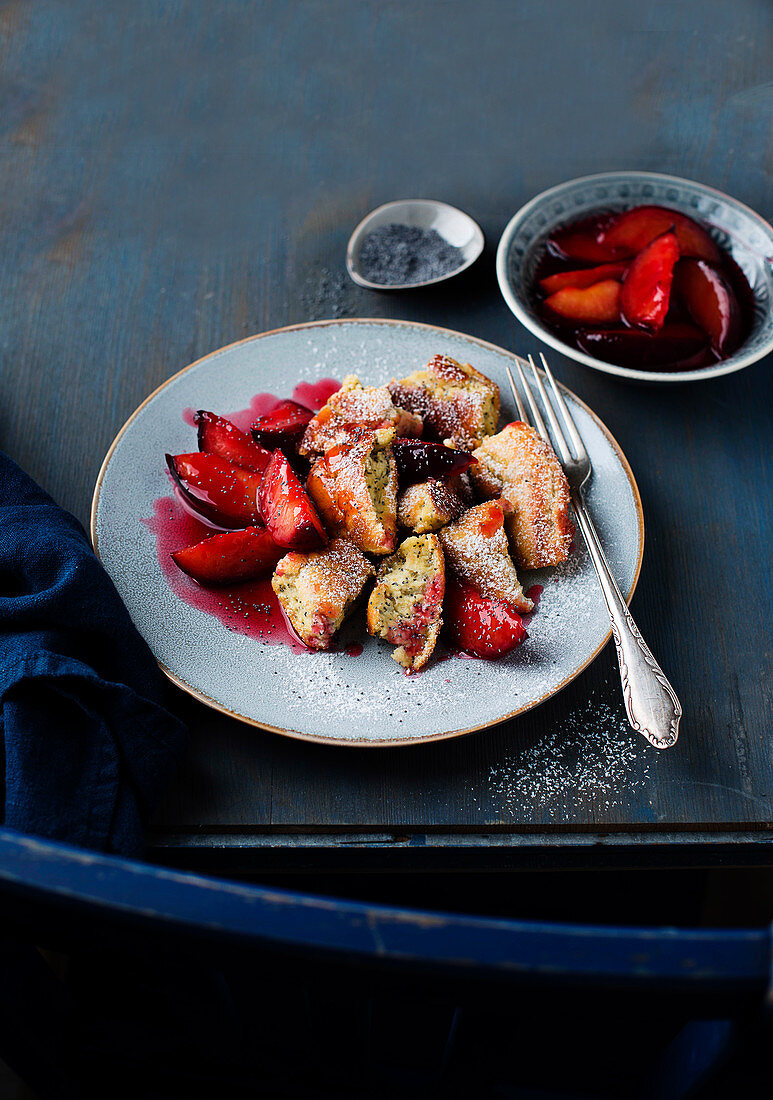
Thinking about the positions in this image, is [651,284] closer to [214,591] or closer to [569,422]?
[569,422]

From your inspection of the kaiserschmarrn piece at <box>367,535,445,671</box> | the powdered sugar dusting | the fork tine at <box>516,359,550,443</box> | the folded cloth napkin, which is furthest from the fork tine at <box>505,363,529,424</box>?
the folded cloth napkin

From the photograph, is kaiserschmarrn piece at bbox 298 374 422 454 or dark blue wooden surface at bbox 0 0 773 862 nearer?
dark blue wooden surface at bbox 0 0 773 862

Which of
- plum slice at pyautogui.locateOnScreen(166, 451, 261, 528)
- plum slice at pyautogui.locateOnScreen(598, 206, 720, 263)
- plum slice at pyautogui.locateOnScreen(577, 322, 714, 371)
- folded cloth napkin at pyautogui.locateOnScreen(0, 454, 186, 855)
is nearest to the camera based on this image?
folded cloth napkin at pyautogui.locateOnScreen(0, 454, 186, 855)

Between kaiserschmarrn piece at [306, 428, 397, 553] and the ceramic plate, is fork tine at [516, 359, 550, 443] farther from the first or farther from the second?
kaiserschmarrn piece at [306, 428, 397, 553]

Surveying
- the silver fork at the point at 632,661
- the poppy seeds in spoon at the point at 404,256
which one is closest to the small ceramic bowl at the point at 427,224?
the poppy seeds in spoon at the point at 404,256

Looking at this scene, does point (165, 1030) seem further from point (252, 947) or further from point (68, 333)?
point (68, 333)

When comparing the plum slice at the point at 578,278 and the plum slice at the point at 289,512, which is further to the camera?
the plum slice at the point at 578,278

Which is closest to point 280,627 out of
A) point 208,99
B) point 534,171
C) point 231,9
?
point 534,171

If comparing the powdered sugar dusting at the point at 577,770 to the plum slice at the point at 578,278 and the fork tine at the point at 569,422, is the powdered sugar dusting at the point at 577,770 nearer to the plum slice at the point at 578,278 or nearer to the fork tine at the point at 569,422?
the fork tine at the point at 569,422
